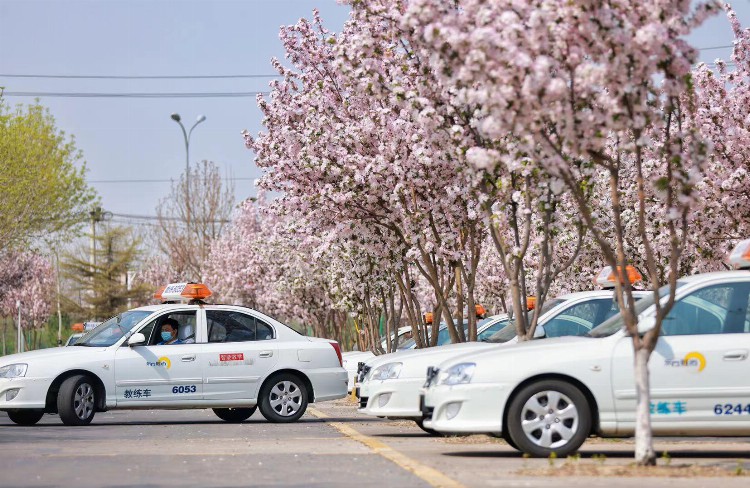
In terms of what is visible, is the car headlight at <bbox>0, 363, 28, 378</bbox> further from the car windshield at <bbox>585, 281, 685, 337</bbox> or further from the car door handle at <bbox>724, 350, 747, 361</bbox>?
the car door handle at <bbox>724, 350, 747, 361</bbox>

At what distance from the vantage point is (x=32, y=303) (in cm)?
7788

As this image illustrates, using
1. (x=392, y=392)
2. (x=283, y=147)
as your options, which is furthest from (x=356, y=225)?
(x=392, y=392)

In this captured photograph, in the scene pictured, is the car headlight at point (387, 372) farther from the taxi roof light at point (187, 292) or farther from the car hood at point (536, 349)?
the taxi roof light at point (187, 292)

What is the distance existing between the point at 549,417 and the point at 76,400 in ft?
27.1

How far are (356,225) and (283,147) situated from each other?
1.64 meters

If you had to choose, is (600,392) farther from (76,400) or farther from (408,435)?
(76,400)

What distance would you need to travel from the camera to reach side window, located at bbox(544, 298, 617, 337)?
641 inches

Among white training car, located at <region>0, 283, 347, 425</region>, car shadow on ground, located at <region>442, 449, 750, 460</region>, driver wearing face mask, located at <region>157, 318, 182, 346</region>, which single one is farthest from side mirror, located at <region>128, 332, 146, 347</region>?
car shadow on ground, located at <region>442, 449, 750, 460</region>

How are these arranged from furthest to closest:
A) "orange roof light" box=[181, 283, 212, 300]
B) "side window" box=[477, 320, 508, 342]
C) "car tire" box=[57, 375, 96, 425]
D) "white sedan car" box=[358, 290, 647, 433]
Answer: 1. "side window" box=[477, 320, 508, 342]
2. "orange roof light" box=[181, 283, 212, 300]
3. "car tire" box=[57, 375, 96, 425]
4. "white sedan car" box=[358, 290, 647, 433]

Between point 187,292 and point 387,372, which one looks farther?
point 187,292

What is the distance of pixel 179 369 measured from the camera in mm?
18750

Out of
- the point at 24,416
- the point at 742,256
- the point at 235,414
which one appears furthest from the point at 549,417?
the point at 24,416

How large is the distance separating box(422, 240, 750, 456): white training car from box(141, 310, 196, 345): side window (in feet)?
25.6

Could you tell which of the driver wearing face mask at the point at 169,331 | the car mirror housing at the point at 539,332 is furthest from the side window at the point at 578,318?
the driver wearing face mask at the point at 169,331
